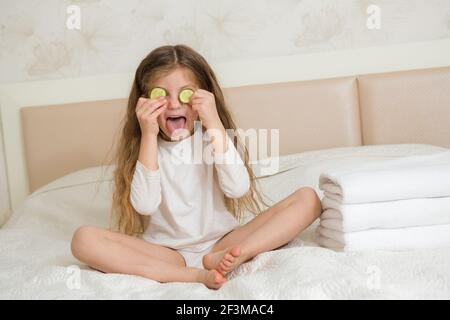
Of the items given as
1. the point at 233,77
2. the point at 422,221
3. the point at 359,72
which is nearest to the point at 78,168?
the point at 233,77

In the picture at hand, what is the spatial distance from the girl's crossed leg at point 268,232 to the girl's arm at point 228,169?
0.32ft

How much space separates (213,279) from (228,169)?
13.9 inches

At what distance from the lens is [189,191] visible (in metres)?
1.53

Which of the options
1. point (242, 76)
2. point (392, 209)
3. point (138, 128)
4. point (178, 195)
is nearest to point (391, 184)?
point (392, 209)

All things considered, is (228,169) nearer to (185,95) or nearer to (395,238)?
(185,95)

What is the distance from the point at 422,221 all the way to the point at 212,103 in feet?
1.99

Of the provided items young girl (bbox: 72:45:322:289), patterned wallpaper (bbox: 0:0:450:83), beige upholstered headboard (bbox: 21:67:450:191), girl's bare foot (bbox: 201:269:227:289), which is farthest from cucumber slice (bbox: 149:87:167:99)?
patterned wallpaper (bbox: 0:0:450:83)

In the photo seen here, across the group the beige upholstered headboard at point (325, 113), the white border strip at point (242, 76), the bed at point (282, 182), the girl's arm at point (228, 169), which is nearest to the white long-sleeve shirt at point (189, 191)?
the girl's arm at point (228, 169)

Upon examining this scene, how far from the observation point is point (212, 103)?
1.53 metres

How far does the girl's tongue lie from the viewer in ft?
5.13

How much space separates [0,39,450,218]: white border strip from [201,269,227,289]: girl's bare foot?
4.20ft

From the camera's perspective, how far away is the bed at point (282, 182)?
1105 millimetres

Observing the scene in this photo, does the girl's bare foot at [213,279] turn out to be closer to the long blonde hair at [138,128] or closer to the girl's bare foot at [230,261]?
the girl's bare foot at [230,261]

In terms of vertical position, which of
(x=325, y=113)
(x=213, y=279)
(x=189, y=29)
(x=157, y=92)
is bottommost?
(x=213, y=279)
